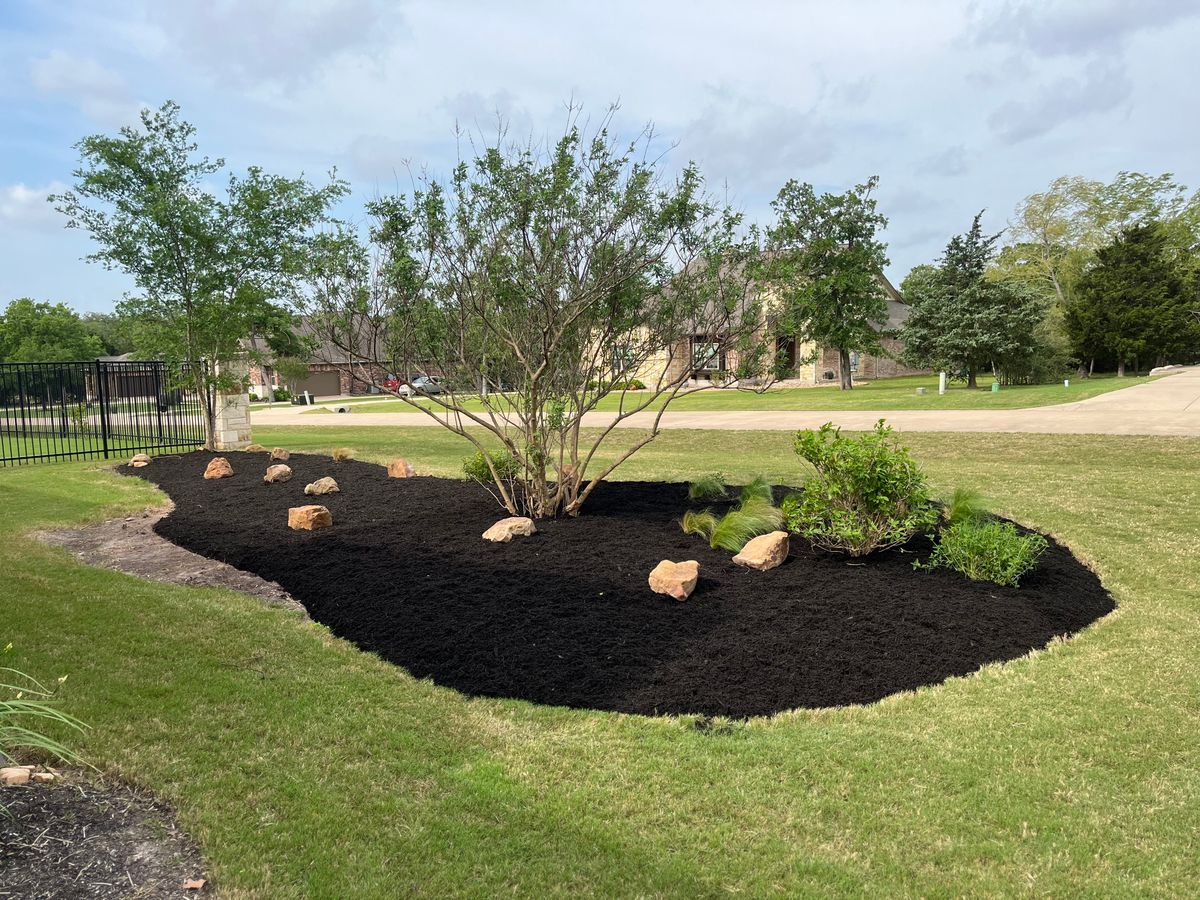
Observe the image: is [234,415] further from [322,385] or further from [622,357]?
[322,385]

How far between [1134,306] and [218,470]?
4509 centimetres

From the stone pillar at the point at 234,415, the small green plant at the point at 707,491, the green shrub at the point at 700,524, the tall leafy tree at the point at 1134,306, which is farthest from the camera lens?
the tall leafy tree at the point at 1134,306

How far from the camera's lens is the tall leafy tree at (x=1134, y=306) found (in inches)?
1540

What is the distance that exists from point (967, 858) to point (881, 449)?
3430 millimetres

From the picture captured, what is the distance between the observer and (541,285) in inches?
251

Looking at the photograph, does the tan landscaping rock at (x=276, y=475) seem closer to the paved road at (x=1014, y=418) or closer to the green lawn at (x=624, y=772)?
the green lawn at (x=624, y=772)

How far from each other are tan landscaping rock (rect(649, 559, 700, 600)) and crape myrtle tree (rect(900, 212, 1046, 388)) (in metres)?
29.7

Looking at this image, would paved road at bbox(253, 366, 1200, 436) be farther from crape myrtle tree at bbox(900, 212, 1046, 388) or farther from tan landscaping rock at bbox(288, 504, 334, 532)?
tan landscaping rock at bbox(288, 504, 334, 532)

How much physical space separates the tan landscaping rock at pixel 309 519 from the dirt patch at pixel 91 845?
15.0ft

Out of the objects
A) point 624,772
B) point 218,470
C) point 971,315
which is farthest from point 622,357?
point 971,315

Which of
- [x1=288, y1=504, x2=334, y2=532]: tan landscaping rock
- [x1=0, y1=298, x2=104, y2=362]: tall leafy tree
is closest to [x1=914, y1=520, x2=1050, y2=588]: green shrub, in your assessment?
[x1=288, y1=504, x2=334, y2=532]: tan landscaping rock

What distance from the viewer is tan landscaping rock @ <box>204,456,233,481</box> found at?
10812 mm

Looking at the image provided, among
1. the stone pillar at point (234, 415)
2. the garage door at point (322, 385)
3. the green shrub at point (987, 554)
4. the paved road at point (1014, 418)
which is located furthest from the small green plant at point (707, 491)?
the garage door at point (322, 385)

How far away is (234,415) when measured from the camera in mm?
15227
